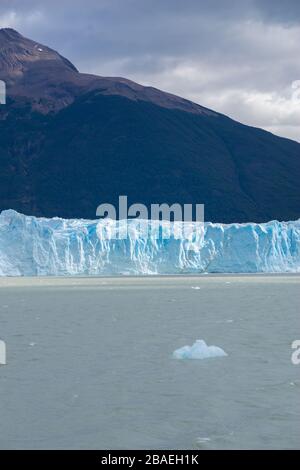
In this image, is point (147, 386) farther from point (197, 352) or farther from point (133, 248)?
point (133, 248)

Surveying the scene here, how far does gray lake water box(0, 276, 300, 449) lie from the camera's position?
9.13m

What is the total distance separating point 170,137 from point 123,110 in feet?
41.6

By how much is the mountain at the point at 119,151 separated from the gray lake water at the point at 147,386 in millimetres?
105816

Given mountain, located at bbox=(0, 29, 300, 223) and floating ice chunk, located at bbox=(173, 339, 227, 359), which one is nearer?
floating ice chunk, located at bbox=(173, 339, 227, 359)

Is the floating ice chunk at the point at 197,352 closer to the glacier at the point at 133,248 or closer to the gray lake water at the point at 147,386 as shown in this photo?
the gray lake water at the point at 147,386

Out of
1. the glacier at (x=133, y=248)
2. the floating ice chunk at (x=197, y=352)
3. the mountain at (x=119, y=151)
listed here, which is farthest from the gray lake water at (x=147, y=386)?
the mountain at (x=119, y=151)

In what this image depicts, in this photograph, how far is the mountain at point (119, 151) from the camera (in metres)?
134

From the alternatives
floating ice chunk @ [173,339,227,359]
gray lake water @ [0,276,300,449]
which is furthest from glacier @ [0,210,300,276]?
floating ice chunk @ [173,339,227,359]

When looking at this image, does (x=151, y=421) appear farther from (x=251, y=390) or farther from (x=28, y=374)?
(x=28, y=374)

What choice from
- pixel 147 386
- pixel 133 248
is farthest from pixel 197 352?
pixel 133 248

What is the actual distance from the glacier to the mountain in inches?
2558

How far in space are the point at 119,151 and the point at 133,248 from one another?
9424 centimetres

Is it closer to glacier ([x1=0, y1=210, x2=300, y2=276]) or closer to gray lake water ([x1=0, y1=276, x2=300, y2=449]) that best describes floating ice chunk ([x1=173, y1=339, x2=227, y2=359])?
gray lake water ([x1=0, y1=276, x2=300, y2=449])

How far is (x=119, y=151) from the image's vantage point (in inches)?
5925
